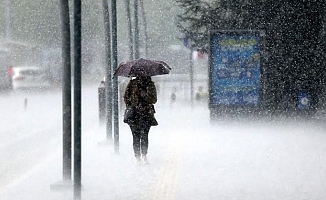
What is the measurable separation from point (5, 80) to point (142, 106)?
3132 centimetres

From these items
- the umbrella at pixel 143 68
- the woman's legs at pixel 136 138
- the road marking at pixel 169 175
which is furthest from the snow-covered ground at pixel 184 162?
the umbrella at pixel 143 68

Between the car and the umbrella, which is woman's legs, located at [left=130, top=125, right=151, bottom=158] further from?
the car

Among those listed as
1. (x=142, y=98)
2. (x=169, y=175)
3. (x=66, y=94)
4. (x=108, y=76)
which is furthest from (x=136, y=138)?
(x=108, y=76)

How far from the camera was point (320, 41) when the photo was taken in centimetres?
2181

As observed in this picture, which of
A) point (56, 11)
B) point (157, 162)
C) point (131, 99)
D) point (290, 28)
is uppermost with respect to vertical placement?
point (56, 11)

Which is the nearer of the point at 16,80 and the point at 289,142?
the point at 289,142

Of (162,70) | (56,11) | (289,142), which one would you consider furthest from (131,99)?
(56,11)

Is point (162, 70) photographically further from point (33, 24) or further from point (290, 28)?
point (33, 24)

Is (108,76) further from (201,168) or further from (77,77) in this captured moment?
(77,77)

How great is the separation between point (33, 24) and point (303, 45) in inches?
2370

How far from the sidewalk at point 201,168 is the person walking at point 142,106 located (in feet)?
1.36

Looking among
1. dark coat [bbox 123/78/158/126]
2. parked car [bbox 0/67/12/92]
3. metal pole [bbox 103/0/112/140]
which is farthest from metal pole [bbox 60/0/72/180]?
parked car [bbox 0/67/12/92]

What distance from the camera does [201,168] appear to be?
1362 centimetres

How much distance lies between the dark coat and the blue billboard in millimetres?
7624
